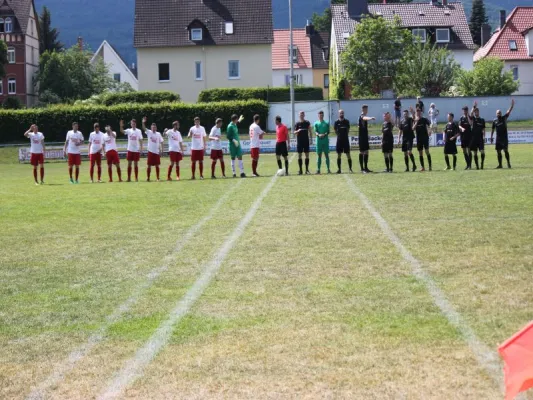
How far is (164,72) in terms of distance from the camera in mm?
71875

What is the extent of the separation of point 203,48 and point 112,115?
1772cm

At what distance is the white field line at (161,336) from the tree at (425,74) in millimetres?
53388

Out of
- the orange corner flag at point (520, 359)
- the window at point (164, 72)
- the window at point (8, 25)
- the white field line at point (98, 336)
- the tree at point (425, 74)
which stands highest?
the window at point (8, 25)

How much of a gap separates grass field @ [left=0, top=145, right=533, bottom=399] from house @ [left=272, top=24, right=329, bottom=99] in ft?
270

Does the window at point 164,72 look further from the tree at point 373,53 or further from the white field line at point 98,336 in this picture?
the white field line at point 98,336

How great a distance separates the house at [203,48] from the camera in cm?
7119

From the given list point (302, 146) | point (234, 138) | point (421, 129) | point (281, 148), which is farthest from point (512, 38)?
point (234, 138)

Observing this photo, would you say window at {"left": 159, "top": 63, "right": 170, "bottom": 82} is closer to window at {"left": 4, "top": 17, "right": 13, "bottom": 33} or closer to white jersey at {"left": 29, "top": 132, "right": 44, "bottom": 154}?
window at {"left": 4, "top": 17, "right": 13, "bottom": 33}

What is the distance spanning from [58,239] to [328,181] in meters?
11.2

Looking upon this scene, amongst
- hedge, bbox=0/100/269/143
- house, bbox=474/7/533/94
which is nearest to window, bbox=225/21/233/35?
hedge, bbox=0/100/269/143

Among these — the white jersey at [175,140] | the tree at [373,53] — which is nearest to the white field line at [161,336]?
the white jersey at [175,140]

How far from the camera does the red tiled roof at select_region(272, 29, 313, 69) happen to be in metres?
97.3

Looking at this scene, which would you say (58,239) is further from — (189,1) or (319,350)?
(189,1)

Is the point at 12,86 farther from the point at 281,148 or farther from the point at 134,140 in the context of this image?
the point at 281,148
